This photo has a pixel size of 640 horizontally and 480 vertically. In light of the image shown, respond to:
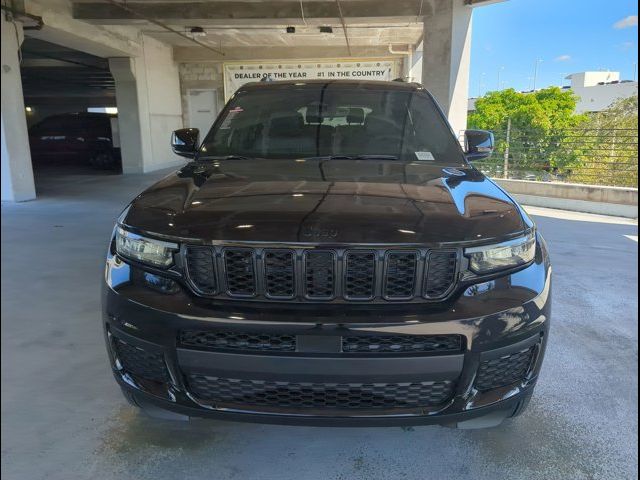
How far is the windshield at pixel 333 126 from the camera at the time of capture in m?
2.77

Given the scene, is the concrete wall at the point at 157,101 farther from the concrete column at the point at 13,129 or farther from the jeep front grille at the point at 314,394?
the jeep front grille at the point at 314,394

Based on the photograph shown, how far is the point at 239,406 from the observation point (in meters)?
1.71

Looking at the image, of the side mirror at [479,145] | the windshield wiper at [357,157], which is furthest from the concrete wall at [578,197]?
the windshield wiper at [357,157]

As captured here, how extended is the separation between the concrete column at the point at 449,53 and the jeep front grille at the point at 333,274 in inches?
365

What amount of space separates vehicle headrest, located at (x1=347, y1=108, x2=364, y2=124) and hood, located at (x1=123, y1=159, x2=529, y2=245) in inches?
28.6

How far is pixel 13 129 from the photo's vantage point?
28.8 feet

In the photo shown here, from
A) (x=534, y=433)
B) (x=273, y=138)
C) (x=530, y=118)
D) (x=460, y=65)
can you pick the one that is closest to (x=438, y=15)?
(x=460, y=65)

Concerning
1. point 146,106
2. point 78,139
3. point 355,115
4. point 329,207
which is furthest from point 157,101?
point 329,207

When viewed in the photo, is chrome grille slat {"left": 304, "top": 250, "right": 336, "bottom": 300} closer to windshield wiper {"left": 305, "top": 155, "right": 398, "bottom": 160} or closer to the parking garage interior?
windshield wiper {"left": 305, "top": 155, "right": 398, "bottom": 160}

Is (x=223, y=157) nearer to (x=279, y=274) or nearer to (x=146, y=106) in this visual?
(x=279, y=274)

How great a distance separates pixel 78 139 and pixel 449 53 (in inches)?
441

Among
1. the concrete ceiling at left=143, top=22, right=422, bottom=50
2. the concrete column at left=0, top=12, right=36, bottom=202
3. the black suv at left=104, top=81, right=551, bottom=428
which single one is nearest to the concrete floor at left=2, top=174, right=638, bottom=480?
the black suv at left=104, top=81, right=551, bottom=428

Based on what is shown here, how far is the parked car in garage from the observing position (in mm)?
14609

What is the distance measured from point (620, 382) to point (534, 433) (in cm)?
83
